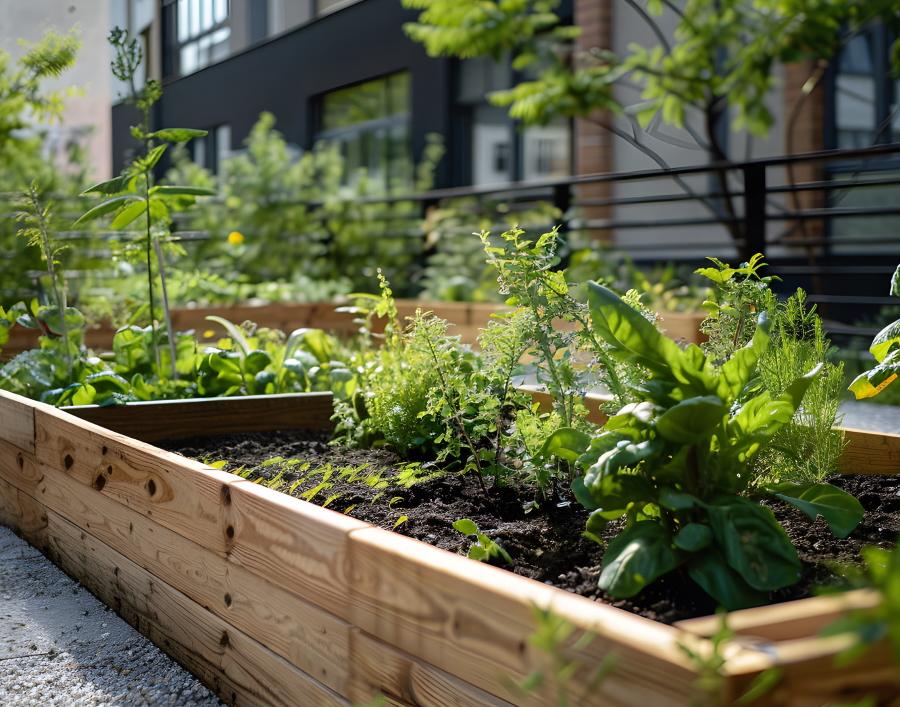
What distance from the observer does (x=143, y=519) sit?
87.4 inches

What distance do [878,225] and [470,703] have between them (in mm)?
7467

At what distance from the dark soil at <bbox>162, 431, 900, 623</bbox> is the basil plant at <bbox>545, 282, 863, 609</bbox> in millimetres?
57

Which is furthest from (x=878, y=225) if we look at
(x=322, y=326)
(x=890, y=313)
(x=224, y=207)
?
(x=224, y=207)

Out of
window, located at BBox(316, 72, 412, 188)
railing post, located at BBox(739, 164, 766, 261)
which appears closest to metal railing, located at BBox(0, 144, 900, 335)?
railing post, located at BBox(739, 164, 766, 261)

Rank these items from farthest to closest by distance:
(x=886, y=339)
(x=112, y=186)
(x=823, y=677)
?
(x=112, y=186), (x=886, y=339), (x=823, y=677)

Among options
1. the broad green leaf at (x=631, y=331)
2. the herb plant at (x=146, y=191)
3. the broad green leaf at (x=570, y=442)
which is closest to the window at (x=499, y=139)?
the herb plant at (x=146, y=191)

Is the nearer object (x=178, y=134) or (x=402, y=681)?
(x=402, y=681)

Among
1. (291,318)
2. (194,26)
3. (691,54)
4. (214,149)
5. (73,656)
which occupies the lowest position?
(73,656)

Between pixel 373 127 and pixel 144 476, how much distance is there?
1047 centimetres

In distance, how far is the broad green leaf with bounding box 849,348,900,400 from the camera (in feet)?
6.30

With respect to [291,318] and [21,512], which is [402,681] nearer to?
[21,512]

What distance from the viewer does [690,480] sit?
5.12ft

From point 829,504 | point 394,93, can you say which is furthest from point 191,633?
point 394,93

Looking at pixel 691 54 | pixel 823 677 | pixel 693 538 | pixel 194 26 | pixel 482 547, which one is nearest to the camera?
pixel 823 677
